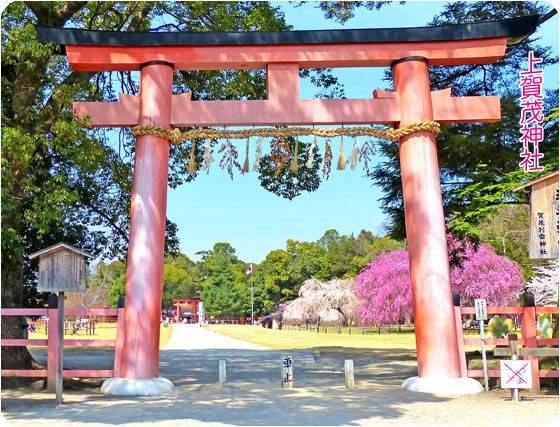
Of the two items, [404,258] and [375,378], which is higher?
[404,258]

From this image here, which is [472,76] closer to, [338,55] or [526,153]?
[526,153]

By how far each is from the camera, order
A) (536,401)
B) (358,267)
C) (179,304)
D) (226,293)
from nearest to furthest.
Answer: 1. (536,401)
2. (358,267)
3. (226,293)
4. (179,304)

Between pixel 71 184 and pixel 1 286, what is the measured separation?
3.56 meters

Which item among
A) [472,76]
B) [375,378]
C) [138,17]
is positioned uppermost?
[138,17]

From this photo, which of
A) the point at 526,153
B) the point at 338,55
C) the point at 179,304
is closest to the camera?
the point at 338,55

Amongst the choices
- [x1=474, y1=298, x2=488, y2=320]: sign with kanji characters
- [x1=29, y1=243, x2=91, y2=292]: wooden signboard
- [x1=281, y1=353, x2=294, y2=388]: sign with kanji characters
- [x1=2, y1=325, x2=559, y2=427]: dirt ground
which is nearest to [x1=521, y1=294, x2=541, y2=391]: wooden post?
[x1=2, y1=325, x2=559, y2=427]: dirt ground

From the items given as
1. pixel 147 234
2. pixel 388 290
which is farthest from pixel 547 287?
pixel 147 234

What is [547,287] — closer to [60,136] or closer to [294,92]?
[294,92]

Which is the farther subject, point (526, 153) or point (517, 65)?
point (517, 65)

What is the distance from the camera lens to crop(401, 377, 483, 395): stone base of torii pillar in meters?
7.66

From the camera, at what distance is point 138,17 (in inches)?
462

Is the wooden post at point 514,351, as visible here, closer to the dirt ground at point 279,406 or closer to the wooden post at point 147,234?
the dirt ground at point 279,406

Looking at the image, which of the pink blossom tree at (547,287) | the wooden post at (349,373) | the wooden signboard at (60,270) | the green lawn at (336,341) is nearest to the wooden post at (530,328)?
the wooden post at (349,373)

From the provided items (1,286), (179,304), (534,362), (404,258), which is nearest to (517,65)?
(534,362)
